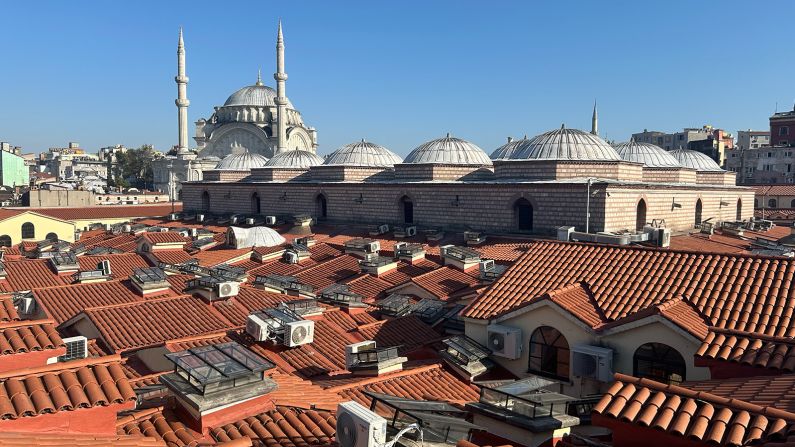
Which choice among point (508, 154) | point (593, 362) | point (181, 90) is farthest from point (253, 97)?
point (593, 362)

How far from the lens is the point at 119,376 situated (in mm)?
5188

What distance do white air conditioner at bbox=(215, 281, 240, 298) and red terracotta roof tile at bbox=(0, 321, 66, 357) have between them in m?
5.54

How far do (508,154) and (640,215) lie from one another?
9263 millimetres

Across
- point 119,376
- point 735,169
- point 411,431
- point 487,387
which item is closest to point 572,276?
point 487,387

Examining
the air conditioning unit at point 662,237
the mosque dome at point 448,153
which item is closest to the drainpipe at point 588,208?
the air conditioning unit at point 662,237

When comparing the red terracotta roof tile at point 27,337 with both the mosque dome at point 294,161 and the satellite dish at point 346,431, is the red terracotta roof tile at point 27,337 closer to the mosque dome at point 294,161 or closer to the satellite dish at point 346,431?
the satellite dish at point 346,431

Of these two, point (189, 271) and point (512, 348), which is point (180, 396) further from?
point (189, 271)

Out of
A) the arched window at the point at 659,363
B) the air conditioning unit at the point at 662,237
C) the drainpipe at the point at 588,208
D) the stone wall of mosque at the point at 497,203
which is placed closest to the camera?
the arched window at the point at 659,363

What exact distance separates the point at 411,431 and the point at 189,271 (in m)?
12.0

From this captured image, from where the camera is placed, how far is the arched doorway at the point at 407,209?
81.0ft

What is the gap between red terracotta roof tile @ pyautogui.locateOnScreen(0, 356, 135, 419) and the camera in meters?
4.49

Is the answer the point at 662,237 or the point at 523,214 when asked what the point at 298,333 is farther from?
the point at 523,214

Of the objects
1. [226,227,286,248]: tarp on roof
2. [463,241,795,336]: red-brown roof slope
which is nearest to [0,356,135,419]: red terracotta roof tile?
[463,241,795,336]: red-brown roof slope

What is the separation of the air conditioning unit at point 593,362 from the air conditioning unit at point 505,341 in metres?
0.87
